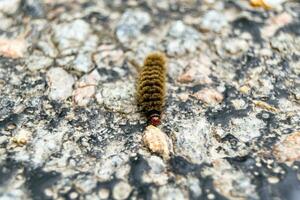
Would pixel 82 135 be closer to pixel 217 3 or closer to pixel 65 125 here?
pixel 65 125

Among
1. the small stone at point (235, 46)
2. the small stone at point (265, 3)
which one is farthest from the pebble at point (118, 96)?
the small stone at point (265, 3)

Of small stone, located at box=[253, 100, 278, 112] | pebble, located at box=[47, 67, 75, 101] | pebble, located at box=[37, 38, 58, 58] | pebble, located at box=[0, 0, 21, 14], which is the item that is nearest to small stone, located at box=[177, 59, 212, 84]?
small stone, located at box=[253, 100, 278, 112]

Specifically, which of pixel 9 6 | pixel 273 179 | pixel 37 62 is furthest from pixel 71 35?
pixel 273 179

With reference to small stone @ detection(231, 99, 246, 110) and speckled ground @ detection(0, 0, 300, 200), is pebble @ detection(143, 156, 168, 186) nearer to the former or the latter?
speckled ground @ detection(0, 0, 300, 200)

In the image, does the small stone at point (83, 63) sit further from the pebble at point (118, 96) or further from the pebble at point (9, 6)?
the pebble at point (9, 6)

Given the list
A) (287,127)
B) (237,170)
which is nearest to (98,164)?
(237,170)

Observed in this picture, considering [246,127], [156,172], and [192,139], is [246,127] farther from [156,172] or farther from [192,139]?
[156,172]
